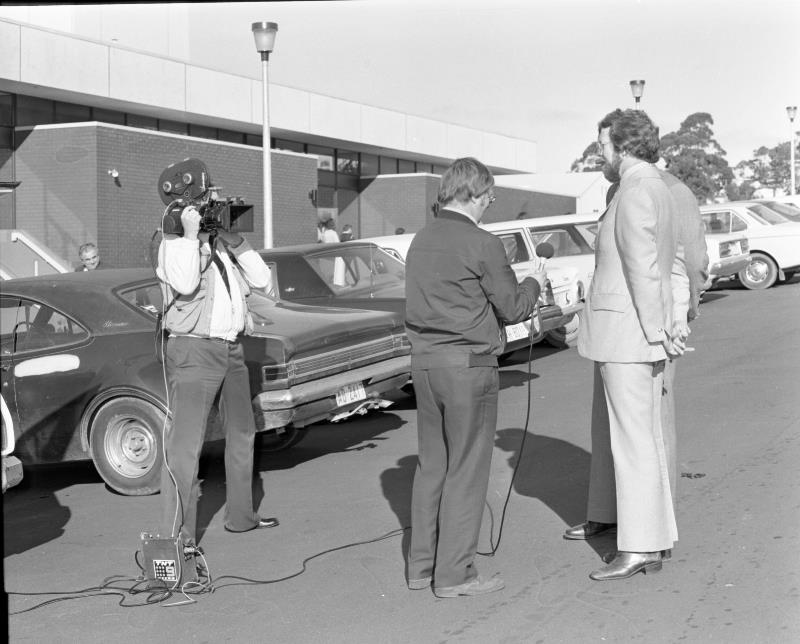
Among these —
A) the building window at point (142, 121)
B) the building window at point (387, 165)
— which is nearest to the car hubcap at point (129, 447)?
the building window at point (142, 121)

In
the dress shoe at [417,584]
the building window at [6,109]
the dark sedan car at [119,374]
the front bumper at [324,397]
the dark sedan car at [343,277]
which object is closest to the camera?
the dress shoe at [417,584]

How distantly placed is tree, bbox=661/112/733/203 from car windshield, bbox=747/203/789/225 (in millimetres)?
31644

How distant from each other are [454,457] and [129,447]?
3.37 m

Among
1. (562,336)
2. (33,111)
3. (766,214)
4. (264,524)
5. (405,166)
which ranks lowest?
(264,524)

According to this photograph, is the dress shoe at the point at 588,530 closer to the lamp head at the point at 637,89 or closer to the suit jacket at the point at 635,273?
the suit jacket at the point at 635,273

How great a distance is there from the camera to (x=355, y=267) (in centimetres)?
1117

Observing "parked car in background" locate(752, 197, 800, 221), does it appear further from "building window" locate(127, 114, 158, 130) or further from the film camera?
the film camera

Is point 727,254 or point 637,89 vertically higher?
point 637,89

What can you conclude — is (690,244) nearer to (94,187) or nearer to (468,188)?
(468,188)

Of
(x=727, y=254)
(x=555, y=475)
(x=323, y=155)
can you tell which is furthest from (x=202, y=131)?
(x=555, y=475)

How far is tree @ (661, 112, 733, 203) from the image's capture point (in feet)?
177

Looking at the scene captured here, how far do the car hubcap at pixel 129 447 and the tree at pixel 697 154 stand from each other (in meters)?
48.0

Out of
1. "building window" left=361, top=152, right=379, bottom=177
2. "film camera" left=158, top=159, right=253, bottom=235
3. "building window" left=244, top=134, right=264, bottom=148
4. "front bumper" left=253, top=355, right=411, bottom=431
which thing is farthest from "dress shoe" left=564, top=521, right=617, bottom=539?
"building window" left=361, top=152, right=379, bottom=177

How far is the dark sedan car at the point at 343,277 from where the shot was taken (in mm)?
10500
